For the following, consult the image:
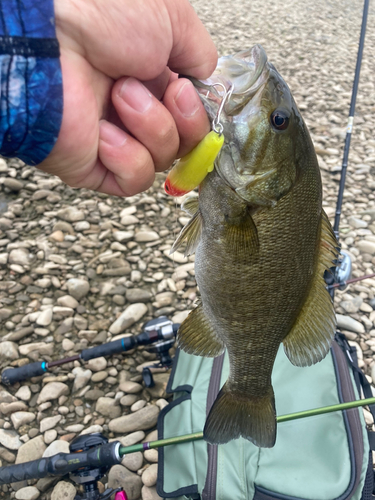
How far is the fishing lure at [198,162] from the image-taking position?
127 cm

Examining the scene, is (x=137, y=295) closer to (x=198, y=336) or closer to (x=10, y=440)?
(x=10, y=440)

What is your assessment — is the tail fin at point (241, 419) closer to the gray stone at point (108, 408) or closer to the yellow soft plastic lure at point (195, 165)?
the yellow soft plastic lure at point (195, 165)

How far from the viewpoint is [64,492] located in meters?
2.33

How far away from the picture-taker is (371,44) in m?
9.21

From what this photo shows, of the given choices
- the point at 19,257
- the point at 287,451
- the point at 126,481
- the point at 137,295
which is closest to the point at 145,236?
the point at 137,295

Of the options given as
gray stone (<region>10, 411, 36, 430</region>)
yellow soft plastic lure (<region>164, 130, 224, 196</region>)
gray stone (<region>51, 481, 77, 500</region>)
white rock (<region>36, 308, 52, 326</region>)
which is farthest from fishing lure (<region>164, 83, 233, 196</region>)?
white rock (<region>36, 308, 52, 326</region>)

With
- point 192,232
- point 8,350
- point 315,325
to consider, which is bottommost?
point 8,350

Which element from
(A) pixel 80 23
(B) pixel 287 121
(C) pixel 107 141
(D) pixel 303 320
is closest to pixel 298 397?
(D) pixel 303 320

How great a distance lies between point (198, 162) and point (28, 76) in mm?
556

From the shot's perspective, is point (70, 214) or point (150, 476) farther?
point (70, 214)

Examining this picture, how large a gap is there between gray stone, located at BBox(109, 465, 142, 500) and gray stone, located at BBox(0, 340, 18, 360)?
117 centimetres

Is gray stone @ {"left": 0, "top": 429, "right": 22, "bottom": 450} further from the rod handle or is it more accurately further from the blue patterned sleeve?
the blue patterned sleeve

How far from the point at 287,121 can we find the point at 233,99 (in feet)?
0.68

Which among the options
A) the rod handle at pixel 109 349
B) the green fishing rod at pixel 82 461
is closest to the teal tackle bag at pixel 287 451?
the green fishing rod at pixel 82 461
